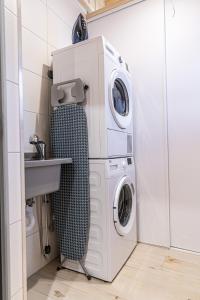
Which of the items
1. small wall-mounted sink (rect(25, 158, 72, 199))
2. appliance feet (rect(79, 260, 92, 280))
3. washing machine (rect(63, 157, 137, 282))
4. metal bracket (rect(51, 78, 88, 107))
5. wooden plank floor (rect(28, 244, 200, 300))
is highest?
metal bracket (rect(51, 78, 88, 107))

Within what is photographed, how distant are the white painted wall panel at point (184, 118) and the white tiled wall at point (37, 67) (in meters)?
1.01

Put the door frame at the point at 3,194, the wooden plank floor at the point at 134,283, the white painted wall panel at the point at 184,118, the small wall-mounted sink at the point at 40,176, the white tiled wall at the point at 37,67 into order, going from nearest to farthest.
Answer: the door frame at the point at 3,194
the small wall-mounted sink at the point at 40,176
the wooden plank floor at the point at 134,283
the white tiled wall at the point at 37,67
the white painted wall panel at the point at 184,118

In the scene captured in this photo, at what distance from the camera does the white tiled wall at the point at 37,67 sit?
1.42 m

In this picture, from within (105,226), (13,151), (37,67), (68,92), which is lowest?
(105,226)

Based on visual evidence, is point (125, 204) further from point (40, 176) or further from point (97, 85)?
point (97, 85)

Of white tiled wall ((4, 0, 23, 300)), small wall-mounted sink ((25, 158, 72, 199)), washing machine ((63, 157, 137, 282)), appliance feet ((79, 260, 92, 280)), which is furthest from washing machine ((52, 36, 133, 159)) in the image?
appliance feet ((79, 260, 92, 280))

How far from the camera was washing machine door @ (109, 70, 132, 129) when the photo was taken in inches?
57.7

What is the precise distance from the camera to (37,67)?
1523 mm

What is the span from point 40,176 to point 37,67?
0.90m

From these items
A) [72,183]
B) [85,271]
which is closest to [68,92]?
[72,183]

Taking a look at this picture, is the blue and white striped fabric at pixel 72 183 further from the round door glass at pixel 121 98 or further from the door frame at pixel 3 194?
the door frame at pixel 3 194

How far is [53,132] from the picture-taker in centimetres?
150

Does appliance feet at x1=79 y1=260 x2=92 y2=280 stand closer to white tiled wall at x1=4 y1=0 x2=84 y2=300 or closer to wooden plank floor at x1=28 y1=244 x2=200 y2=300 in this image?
wooden plank floor at x1=28 y1=244 x2=200 y2=300

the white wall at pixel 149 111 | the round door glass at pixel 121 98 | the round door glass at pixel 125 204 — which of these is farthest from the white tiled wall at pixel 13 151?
the white wall at pixel 149 111
